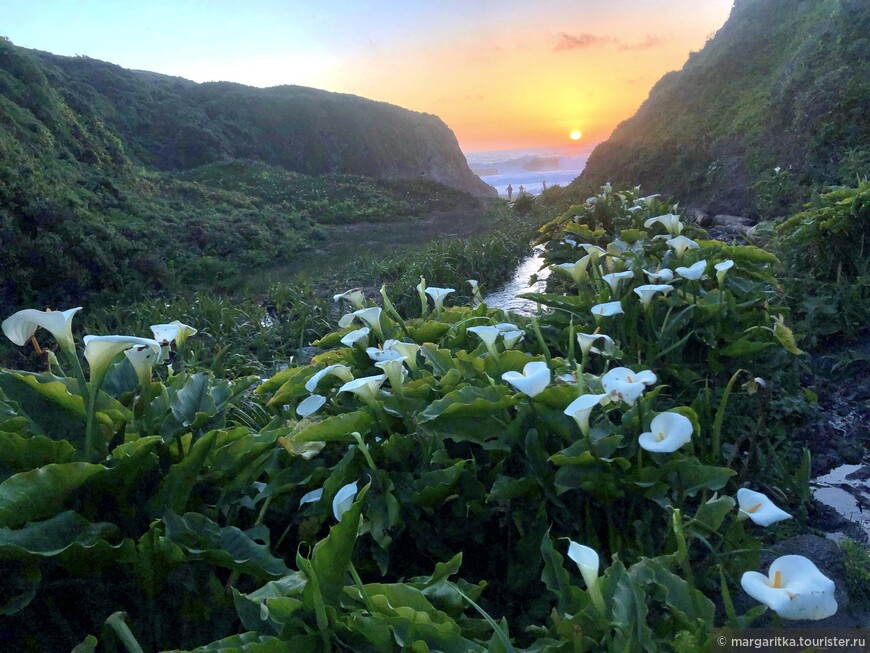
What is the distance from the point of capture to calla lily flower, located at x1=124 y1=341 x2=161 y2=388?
5.41 feet

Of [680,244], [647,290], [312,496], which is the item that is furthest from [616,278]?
[312,496]

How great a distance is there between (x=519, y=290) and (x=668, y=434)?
14.7ft

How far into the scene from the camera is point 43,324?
54.7 inches

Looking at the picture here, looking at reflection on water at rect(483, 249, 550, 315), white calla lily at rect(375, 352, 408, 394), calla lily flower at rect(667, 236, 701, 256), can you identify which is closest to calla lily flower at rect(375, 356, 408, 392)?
white calla lily at rect(375, 352, 408, 394)

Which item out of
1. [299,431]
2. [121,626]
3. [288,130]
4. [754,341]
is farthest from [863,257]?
[288,130]

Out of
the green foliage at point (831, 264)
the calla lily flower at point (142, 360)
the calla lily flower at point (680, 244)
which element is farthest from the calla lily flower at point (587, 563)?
the green foliage at point (831, 264)

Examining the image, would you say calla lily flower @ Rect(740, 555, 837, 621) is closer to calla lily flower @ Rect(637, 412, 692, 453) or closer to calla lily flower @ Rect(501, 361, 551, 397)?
calla lily flower @ Rect(637, 412, 692, 453)

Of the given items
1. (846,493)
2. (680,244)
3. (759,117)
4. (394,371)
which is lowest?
(846,493)

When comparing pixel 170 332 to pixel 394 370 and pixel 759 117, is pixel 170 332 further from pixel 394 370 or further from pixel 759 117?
pixel 759 117

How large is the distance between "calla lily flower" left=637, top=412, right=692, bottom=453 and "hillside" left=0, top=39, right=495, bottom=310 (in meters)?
8.94

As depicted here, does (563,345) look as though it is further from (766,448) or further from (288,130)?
(288,130)

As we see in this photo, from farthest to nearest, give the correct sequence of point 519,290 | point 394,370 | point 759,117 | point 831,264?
1. point 759,117
2. point 519,290
3. point 831,264
4. point 394,370

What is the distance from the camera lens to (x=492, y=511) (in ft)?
5.35

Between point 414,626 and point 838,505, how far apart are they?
5.55 feet
